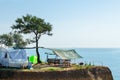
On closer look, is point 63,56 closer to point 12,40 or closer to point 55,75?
point 55,75

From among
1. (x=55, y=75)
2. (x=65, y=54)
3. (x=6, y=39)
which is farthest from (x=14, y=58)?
(x=6, y=39)

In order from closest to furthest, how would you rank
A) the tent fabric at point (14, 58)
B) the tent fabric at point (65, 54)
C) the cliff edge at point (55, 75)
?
the cliff edge at point (55, 75), the tent fabric at point (14, 58), the tent fabric at point (65, 54)

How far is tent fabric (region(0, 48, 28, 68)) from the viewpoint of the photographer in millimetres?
46750

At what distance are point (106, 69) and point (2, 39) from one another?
26.6 m

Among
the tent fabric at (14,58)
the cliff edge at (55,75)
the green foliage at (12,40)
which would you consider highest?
the green foliage at (12,40)

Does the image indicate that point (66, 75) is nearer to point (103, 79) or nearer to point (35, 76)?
point (35, 76)

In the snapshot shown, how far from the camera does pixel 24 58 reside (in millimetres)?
47531

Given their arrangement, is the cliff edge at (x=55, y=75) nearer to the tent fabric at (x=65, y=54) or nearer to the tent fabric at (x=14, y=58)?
the tent fabric at (x=14, y=58)

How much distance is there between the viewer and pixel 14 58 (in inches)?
1844

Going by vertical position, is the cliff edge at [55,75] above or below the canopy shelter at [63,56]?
below

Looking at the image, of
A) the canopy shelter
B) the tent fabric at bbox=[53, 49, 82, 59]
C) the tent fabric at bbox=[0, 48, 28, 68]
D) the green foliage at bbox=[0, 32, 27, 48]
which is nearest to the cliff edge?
the tent fabric at bbox=[0, 48, 28, 68]

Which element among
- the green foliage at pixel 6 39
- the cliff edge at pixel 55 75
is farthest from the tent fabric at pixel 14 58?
the green foliage at pixel 6 39

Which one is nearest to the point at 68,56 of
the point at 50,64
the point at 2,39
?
the point at 50,64

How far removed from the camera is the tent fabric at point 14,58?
153ft
